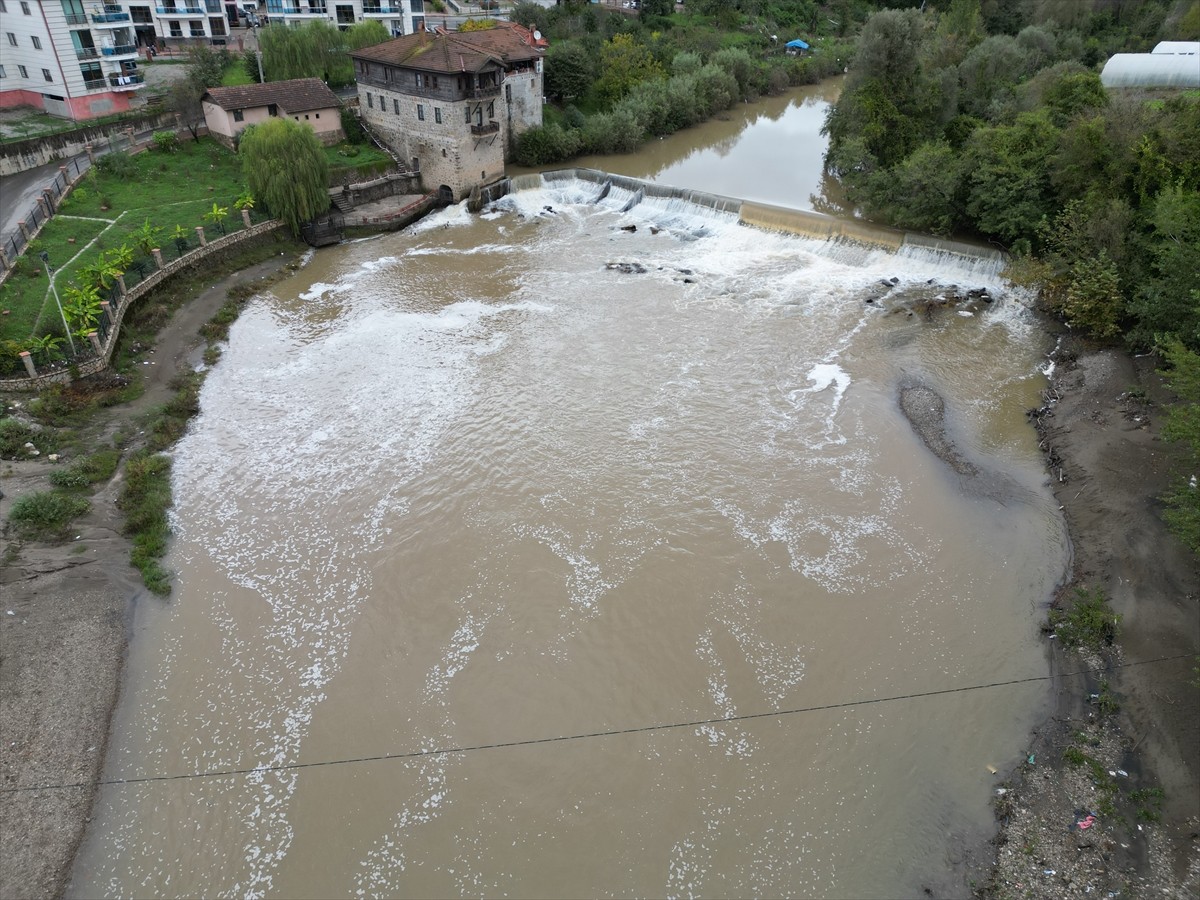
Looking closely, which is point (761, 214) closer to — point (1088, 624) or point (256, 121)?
point (1088, 624)

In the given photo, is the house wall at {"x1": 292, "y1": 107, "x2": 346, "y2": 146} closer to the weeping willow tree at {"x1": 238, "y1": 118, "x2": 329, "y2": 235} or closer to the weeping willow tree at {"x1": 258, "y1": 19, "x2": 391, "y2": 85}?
Answer: the weeping willow tree at {"x1": 258, "y1": 19, "x2": 391, "y2": 85}

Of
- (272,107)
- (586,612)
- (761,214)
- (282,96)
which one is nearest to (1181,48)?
(761,214)

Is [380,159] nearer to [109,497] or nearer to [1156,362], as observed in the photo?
[109,497]

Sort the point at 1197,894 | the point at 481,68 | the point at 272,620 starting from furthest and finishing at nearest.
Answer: the point at 481,68
the point at 272,620
the point at 1197,894

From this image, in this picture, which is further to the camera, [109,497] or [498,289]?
[498,289]

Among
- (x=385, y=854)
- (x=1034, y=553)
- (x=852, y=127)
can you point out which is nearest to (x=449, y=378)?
(x=385, y=854)

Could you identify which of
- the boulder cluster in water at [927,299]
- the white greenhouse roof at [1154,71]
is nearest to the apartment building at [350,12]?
the boulder cluster in water at [927,299]

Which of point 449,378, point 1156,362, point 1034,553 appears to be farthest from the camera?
point 449,378
